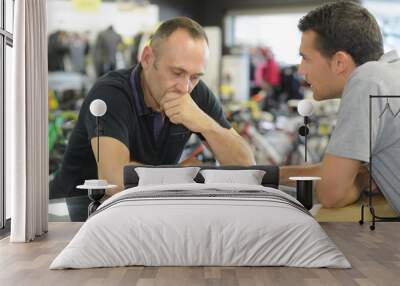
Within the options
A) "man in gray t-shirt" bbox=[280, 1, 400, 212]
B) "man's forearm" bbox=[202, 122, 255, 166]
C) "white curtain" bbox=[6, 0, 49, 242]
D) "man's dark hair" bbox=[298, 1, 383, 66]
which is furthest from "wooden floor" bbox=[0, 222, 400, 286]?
"man's dark hair" bbox=[298, 1, 383, 66]

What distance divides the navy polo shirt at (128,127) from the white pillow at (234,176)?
0.47 meters

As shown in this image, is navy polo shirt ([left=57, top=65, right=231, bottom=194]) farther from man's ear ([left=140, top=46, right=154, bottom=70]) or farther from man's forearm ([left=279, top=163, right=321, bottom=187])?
man's forearm ([left=279, top=163, right=321, bottom=187])

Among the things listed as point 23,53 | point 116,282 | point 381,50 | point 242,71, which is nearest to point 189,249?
point 116,282

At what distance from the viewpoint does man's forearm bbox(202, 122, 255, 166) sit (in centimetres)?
584

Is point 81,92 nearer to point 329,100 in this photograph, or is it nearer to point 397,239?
point 329,100

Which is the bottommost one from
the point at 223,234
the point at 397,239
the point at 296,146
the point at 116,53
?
the point at 397,239

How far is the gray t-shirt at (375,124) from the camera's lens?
5406mm

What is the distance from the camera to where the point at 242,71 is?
6.02 meters

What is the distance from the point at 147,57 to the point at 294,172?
1778 mm

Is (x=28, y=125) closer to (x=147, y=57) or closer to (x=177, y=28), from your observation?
(x=147, y=57)

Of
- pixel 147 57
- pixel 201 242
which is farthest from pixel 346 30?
pixel 201 242

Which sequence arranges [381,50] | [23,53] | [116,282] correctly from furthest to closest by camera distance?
[381,50], [23,53], [116,282]

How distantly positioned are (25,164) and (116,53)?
5.14ft

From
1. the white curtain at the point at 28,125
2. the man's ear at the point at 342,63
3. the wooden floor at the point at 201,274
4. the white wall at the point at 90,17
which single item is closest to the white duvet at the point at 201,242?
the wooden floor at the point at 201,274
